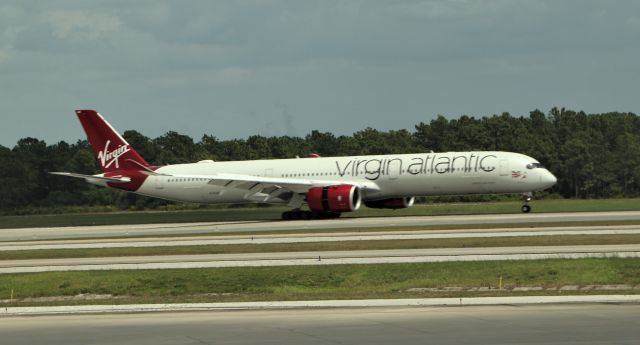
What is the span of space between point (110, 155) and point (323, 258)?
3698 centimetres

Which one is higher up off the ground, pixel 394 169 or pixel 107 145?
pixel 107 145

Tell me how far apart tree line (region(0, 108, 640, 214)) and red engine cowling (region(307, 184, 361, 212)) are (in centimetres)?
3659

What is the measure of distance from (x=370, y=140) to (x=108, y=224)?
61.8m

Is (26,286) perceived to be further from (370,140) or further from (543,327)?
(370,140)

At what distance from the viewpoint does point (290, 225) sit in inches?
2226

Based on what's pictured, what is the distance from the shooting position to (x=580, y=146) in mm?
110312

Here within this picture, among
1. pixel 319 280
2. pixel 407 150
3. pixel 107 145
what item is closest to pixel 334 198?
pixel 107 145

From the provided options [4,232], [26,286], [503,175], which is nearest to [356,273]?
[26,286]

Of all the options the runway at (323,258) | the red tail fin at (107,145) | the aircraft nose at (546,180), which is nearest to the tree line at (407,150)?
the red tail fin at (107,145)

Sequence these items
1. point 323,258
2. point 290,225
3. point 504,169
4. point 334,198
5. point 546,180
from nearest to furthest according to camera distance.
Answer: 1. point 323,258
2. point 290,225
3. point 504,169
4. point 546,180
5. point 334,198

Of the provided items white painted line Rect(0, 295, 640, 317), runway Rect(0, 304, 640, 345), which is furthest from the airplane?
runway Rect(0, 304, 640, 345)

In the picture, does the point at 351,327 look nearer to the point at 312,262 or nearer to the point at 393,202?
the point at 312,262

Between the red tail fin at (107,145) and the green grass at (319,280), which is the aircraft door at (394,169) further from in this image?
the green grass at (319,280)

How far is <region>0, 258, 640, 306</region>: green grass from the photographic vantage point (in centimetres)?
2717
